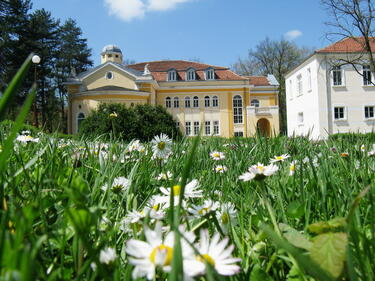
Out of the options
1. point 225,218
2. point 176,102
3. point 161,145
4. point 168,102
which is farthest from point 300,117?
point 225,218

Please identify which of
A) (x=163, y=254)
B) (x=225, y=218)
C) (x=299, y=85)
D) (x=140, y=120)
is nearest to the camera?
(x=163, y=254)

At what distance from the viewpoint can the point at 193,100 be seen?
3759cm

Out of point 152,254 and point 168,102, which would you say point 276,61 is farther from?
point 152,254

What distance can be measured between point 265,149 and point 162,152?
991 mm

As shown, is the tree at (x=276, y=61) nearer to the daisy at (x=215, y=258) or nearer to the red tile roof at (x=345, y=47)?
the red tile roof at (x=345, y=47)

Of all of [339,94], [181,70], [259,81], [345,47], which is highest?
[181,70]

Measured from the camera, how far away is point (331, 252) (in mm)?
490

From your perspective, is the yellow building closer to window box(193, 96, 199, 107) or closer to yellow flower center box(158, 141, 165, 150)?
window box(193, 96, 199, 107)

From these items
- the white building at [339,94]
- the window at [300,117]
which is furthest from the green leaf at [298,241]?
the window at [300,117]

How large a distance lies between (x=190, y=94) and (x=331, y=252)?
124 ft

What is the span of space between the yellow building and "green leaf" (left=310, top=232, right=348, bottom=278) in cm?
3112

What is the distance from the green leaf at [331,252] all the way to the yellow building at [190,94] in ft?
102

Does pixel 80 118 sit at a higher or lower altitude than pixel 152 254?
higher

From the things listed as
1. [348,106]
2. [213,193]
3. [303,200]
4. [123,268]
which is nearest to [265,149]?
[213,193]
